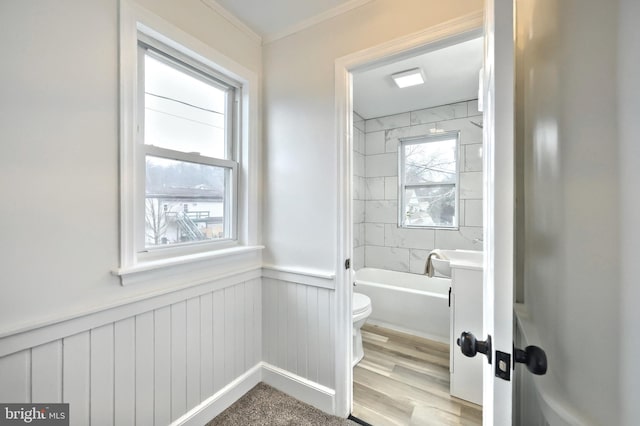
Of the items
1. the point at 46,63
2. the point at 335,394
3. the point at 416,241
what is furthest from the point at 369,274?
the point at 46,63

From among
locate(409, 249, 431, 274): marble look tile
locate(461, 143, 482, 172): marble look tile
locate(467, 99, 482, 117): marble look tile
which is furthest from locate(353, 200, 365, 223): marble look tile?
locate(467, 99, 482, 117): marble look tile

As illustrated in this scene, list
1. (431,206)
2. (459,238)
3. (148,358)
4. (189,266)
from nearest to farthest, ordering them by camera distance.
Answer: (148,358) < (189,266) < (459,238) < (431,206)

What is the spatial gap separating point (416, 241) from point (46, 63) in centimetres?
344

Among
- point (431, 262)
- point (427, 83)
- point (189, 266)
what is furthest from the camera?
point (427, 83)

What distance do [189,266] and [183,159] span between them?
616mm

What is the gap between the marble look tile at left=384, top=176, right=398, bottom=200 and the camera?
3.50 m

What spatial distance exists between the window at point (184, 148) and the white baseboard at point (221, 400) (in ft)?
3.06

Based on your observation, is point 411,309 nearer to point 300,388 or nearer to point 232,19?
point 300,388

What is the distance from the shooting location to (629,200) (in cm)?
53

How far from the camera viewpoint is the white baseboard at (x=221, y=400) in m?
1.44

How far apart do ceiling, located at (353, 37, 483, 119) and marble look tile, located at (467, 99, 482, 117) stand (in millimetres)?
94

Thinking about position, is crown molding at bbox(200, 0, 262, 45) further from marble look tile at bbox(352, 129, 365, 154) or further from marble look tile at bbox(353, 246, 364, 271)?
marble look tile at bbox(353, 246, 364, 271)

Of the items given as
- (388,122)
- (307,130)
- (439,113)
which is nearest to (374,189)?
(388,122)

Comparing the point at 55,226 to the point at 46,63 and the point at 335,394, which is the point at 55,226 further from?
the point at 335,394
